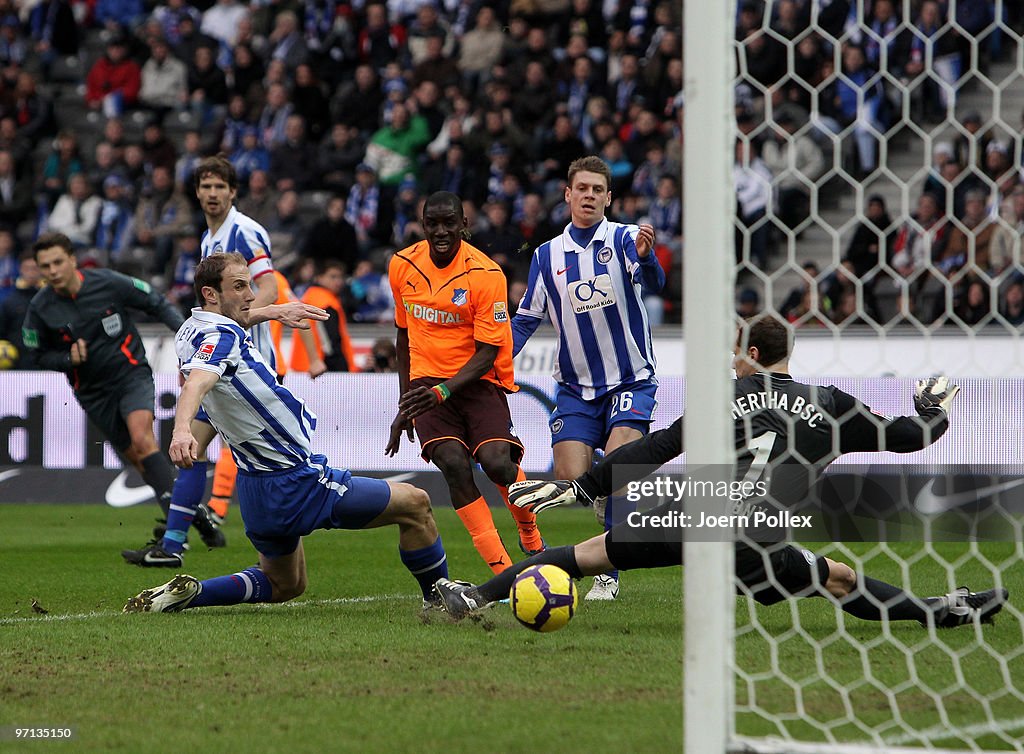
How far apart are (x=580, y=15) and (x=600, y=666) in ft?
43.4

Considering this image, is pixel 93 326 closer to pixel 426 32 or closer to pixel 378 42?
pixel 426 32

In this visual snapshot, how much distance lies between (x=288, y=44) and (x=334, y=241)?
13.3 feet

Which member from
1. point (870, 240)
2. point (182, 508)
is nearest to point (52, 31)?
point (182, 508)

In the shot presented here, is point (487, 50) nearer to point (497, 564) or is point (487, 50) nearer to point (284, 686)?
point (497, 564)

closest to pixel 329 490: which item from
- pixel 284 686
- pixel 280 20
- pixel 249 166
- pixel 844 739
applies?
pixel 284 686

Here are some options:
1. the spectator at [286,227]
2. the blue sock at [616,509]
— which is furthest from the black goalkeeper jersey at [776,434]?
the spectator at [286,227]

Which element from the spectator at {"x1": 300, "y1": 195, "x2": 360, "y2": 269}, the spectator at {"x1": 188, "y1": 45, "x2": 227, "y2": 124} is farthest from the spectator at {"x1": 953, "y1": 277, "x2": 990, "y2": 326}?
the spectator at {"x1": 188, "y1": 45, "x2": 227, "y2": 124}

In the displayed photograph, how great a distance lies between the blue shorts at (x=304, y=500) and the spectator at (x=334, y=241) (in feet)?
31.5

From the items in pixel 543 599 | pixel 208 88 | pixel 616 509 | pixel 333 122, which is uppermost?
pixel 208 88

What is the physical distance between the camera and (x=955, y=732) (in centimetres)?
386

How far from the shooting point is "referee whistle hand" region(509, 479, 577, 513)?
4805 millimetres

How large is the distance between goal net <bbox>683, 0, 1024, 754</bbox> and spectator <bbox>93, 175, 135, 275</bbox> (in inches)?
315

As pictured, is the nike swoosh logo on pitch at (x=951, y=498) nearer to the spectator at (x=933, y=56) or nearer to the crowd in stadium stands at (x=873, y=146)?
the crowd in stadium stands at (x=873, y=146)

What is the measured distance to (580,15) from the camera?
16797 millimetres
